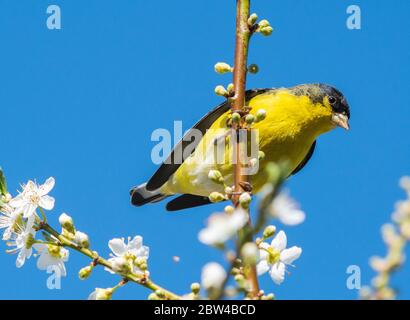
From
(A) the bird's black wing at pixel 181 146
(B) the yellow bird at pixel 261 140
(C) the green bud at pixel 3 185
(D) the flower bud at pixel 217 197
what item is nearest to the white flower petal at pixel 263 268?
(D) the flower bud at pixel 217 197

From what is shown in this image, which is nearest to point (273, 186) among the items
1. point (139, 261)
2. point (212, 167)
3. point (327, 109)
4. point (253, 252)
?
point (253, 252)

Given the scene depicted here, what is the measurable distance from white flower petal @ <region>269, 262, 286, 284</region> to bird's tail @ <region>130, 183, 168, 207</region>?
3.59 meters

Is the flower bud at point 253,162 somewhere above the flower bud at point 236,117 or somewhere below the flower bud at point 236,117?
below

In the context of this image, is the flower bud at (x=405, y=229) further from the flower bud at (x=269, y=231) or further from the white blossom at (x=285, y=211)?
the flower bud at (x=269, y=231)

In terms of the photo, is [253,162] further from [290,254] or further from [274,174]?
[274,174]

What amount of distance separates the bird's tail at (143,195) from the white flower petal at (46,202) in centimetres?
352

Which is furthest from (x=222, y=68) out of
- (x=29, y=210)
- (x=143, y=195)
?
(x=143, y=195)

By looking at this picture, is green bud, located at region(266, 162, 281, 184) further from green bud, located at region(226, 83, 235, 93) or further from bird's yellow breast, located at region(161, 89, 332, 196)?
bird's yellow breast, located at region(161, 89, 332, 196)

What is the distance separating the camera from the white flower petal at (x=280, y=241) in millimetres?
2180

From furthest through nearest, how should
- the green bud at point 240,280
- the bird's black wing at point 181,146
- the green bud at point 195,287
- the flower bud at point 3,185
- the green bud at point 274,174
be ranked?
the bird's black wing at point 181,146 < the flower bud at point 3,185 < the green bud at point 195,287 < the green bud at point 240,280 < the green bud at point 274,174

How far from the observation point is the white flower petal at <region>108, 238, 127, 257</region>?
6.59 feet

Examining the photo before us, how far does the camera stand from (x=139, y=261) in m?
1.80

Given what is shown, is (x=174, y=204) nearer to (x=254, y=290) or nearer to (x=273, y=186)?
(x=254, y=290)
